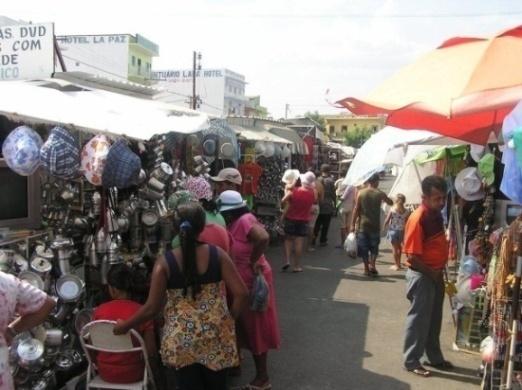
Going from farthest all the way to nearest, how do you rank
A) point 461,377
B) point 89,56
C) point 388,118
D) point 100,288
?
1. point 89,56
2. point 461,377
3. point 100,288
4. point 388,118

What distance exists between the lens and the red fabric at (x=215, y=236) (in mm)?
3717

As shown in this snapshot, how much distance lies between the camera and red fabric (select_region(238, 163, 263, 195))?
10.5 meters

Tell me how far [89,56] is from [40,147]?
3578 cm

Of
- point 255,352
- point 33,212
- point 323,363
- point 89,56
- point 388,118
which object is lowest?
point 323,363

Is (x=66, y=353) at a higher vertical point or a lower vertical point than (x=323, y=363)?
higher

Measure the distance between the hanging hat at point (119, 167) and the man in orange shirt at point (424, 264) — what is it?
2.35m

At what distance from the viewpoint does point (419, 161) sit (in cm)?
905

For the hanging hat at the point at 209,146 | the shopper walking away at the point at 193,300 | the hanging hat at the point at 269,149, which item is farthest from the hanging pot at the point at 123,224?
the hanging hat at the point at 269,149

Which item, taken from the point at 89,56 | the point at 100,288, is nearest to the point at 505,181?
the point at 100,288

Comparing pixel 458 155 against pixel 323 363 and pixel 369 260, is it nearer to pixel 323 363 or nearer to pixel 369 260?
pixel 369 260

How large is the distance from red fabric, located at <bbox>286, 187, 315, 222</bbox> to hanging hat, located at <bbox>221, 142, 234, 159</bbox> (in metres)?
1.22

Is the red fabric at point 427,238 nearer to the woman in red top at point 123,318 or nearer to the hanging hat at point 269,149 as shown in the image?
the woman in red top at point 123,318

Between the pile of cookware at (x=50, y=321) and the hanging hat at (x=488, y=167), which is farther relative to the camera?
the hanging hat at (x=488, y=167)

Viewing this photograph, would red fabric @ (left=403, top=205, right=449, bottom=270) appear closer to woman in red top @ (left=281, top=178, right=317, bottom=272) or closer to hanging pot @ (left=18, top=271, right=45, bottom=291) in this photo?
hanging pot @ (left=18, top=271, right=45, bottom=291)
